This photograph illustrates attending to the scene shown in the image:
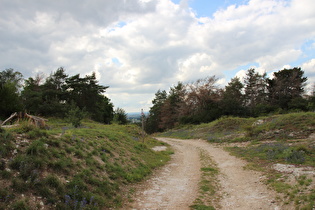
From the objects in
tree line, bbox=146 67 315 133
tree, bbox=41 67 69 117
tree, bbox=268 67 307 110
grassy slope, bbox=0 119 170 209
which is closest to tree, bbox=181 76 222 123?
tree line, bbox=146 67 315 133

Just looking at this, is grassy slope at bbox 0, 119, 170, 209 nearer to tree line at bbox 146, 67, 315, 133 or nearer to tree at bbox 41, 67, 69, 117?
tree at bbox 41, 67, 69, 117

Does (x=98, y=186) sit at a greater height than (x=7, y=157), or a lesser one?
lesser

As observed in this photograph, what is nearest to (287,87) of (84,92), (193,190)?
(84,92)

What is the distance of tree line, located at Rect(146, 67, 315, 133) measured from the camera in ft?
137

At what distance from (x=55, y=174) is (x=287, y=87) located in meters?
50.2

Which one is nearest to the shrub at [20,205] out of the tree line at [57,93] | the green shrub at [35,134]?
the green shrub at [35,134]

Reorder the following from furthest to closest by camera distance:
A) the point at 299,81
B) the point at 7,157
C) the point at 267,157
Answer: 1. the point at 299,81
2. the point at 267,157
3. the point at 7,157

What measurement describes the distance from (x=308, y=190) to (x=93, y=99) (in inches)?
1738

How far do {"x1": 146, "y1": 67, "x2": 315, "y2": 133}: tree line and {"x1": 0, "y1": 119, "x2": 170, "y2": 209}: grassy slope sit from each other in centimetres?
3818

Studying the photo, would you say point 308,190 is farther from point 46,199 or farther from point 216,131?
point 216,131

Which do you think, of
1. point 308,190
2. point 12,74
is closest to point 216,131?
point 308,190

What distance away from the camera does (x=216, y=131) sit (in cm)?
2912

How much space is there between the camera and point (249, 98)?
170 ft

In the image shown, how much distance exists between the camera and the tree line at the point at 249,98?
4162 centimetres
